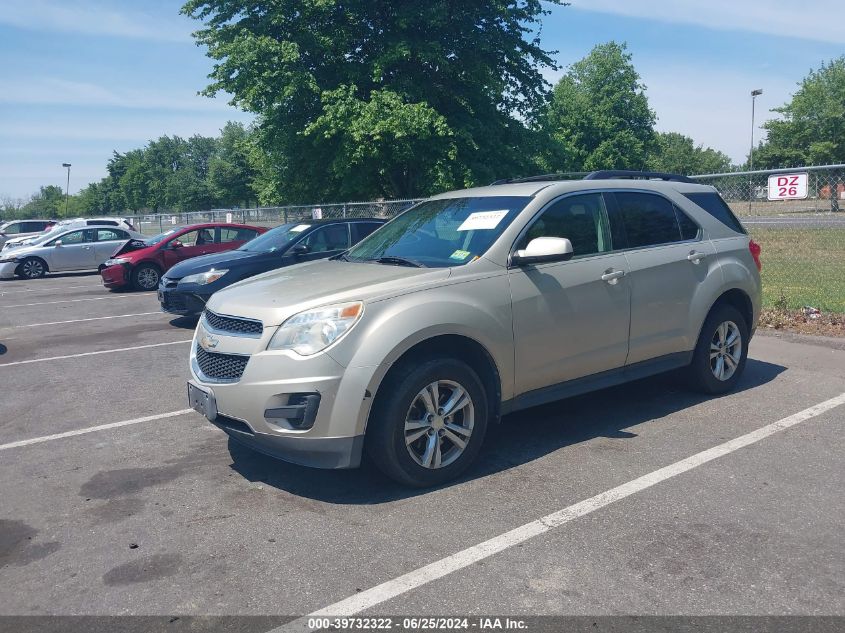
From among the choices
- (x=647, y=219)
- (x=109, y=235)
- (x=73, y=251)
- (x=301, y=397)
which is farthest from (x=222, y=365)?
(x=109, y=235)

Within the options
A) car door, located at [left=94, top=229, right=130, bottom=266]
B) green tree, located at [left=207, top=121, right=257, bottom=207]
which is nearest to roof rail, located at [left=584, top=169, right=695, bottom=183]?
car door, located at [left=94, top=229, right=130, bottom=266]

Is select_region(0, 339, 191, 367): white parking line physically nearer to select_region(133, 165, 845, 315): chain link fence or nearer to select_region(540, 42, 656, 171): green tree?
select_region(133, 165, 845, 315): chain link fence

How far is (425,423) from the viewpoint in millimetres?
4277

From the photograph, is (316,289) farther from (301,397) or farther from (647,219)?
(647,219)

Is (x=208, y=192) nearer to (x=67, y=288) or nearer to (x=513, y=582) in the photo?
(x=67, y=288)

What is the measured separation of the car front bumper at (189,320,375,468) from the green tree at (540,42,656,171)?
5540 cm

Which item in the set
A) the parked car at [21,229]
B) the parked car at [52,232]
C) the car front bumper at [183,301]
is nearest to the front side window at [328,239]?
the car front bumper at [183,301]

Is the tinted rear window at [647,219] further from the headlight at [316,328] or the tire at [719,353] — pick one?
the headlight at [316,328]

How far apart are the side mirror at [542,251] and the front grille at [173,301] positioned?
273 inches

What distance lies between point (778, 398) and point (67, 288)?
1731 centimetres

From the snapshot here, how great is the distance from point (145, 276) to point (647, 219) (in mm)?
13388

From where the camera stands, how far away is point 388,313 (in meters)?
4.17

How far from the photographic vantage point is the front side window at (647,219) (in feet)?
18.2

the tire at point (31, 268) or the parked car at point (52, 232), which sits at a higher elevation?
the parked car at point (52, 232)
